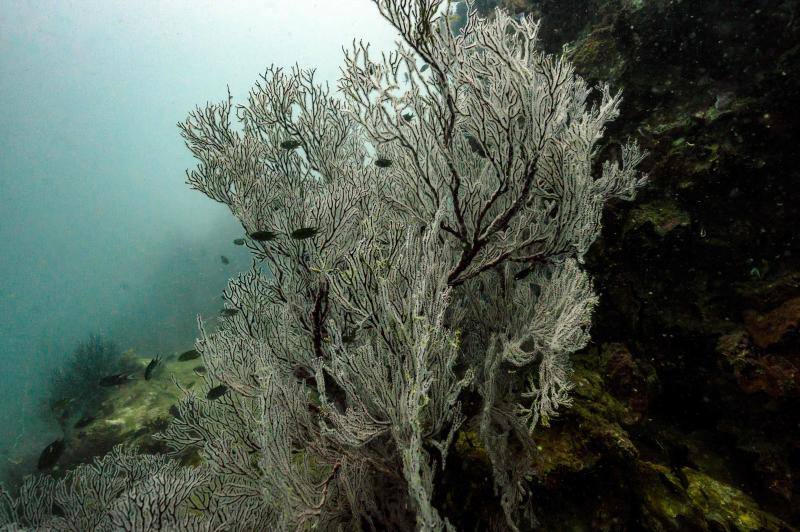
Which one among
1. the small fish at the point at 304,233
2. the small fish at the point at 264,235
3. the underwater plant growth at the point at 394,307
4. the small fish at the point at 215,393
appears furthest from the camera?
the small fish at the point at 215,393

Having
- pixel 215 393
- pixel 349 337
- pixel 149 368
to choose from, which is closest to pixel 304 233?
pixel 349 337

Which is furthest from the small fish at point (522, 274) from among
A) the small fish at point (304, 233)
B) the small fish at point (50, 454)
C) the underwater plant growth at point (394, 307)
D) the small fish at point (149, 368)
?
the small fish at point (50, 454)

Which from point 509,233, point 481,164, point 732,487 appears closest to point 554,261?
point 509,233

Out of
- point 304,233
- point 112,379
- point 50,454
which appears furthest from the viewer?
point 112,379

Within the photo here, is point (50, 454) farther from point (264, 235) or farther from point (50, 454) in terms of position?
point (264, 235)

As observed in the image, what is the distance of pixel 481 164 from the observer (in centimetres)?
407

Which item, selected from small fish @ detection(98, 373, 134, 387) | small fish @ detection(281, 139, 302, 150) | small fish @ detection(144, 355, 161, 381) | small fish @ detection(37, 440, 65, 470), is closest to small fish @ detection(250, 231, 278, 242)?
small fish @ detection(281, 139, 302, 150)

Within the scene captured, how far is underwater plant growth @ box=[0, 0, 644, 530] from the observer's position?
7.82 feet

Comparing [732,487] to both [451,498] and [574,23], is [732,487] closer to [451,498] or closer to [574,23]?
[451,498]

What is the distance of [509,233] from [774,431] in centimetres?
315

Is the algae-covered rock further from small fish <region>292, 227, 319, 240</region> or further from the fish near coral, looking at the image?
the fish near coral

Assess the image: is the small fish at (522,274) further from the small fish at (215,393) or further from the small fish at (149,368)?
the small fish at (149,368)

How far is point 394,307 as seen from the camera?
2.32 metres

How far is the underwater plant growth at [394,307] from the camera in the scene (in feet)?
7.82
